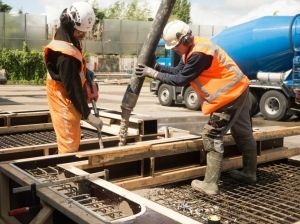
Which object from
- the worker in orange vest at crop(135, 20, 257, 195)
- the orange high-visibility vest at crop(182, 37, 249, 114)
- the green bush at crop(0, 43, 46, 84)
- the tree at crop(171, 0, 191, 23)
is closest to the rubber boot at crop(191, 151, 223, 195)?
the worker in orange vest at crop(135, 20, 257, 195)

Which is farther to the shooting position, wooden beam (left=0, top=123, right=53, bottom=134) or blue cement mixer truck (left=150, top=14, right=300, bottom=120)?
blue cement mixer truck (left=150, top=14, right=300, bottom=120)

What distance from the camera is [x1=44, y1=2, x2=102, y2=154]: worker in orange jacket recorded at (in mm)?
3662

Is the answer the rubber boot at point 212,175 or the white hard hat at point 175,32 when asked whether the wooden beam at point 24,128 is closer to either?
the white hard hat at point 175,32

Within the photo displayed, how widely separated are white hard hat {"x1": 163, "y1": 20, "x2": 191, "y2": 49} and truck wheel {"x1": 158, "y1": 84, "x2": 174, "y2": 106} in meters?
12.1

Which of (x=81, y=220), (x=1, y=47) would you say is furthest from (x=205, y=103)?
(x=1, y=47)

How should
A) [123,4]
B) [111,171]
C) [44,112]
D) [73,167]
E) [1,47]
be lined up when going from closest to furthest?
[73,167] → [111,171] → [44,112] → [1,47] → [123,4]

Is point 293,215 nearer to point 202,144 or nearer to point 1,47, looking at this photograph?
point 202,144

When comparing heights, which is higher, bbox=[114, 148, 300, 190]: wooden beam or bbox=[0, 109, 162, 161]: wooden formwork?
bbox=[0, 109, 162, 161]: wooden formwork

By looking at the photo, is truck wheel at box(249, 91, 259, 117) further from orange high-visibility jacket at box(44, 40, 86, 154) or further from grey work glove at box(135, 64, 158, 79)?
orange high-visibility jacket at box(44, 40, 86, 154)

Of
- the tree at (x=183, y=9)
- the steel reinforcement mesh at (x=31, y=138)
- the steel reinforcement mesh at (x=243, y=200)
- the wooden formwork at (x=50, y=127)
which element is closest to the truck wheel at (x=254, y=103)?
the wooden formwork at (x=50, y=127)

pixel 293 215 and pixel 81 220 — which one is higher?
pixel 81 220

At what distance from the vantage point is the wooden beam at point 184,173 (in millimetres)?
3836

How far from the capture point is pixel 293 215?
137 inches

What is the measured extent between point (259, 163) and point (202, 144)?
936mm
